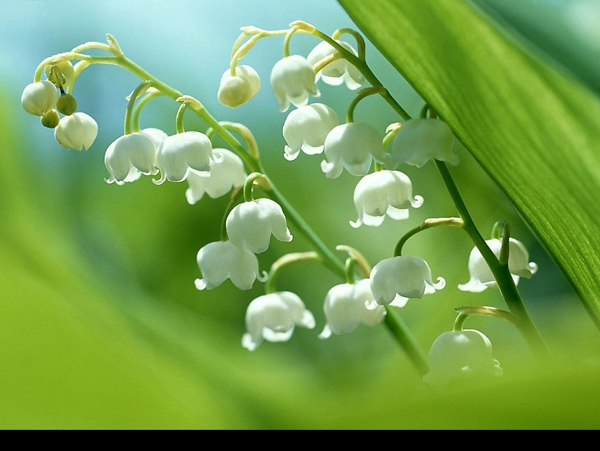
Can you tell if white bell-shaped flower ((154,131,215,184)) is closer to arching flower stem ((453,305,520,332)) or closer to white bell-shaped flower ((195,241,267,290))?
white bell-shaped flower ((195,241,267,290))

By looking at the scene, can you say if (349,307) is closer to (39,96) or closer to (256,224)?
(256,224)

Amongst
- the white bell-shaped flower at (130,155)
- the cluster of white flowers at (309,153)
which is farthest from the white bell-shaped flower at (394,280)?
the white bell-shaped flower at (130,155)

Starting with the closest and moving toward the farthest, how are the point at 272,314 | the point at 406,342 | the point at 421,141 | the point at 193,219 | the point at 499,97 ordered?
1. the point at 499,97
2. the point at 421,141
3. the point at 406,342
4. the point at 272,314
5. the point at 193,219

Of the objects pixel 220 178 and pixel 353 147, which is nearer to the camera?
pixel 353 147

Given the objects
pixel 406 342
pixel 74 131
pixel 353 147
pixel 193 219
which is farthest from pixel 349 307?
pixel 193 219

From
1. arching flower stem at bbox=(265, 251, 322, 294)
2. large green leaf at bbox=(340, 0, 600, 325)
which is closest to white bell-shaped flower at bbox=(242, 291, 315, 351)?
arching flower stem at bbox=(265, 251, 322, 294)

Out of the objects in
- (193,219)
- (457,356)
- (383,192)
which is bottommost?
(457,356)
